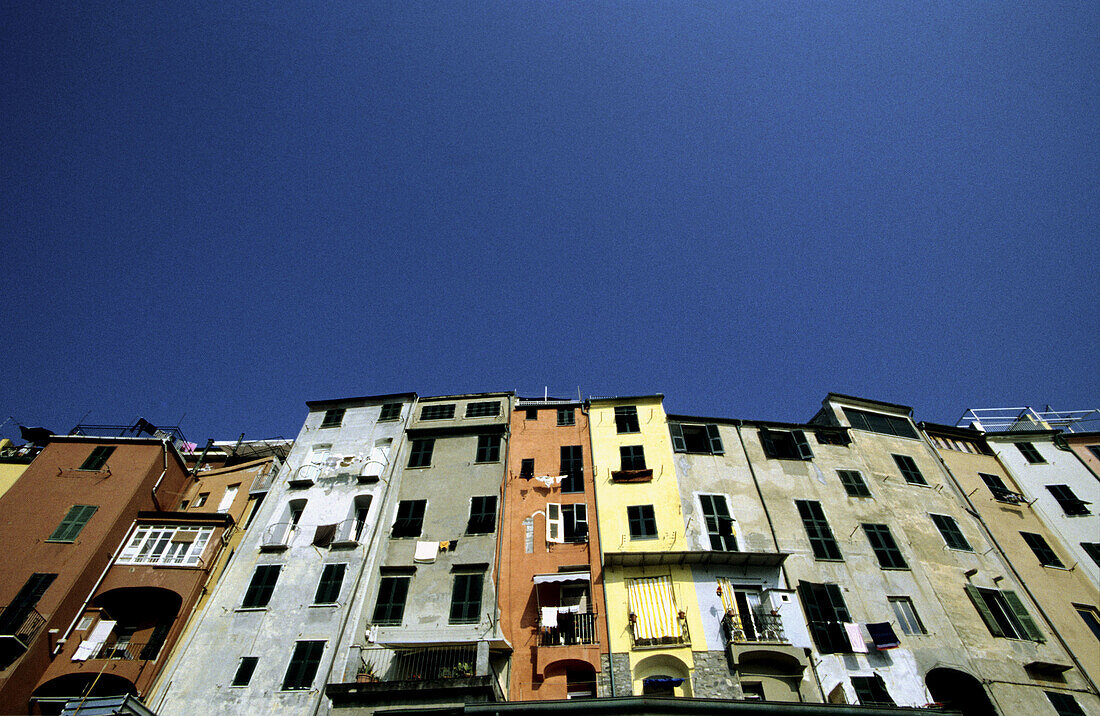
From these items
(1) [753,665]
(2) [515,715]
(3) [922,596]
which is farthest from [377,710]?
(3) [922,596]

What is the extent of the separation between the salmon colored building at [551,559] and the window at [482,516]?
65 centimetres

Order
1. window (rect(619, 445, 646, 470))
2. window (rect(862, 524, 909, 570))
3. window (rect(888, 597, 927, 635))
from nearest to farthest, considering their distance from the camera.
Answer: window (rect(888, 597, 927, 635))
window (rect(862, 524, 909, 570))
window (rect(619, 445, 646, 470))

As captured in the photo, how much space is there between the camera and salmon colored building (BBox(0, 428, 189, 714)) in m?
25.8

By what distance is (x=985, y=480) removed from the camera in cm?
3512

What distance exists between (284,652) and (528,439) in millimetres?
16209

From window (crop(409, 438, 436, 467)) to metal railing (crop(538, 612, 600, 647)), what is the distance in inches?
482

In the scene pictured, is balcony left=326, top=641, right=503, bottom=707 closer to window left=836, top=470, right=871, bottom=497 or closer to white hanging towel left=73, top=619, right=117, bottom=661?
white hanging towel left=73, top=619, right=117, bottom=661

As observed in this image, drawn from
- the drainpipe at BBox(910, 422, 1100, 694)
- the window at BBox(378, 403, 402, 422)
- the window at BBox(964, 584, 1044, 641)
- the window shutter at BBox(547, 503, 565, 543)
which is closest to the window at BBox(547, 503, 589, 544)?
the window shutter at BBox(547, 503, 565, 543)

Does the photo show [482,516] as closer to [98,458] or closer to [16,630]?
[16,630]

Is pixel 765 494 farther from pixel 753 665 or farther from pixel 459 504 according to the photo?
pixel 459 504

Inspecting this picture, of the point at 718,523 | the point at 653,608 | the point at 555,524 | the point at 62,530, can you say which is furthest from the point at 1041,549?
the point at 62,530

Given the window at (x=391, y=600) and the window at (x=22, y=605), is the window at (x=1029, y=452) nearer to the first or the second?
the window at (x=391, y=600)

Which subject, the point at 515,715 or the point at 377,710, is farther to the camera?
the point at 377,710

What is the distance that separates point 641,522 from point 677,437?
628 centimetres
